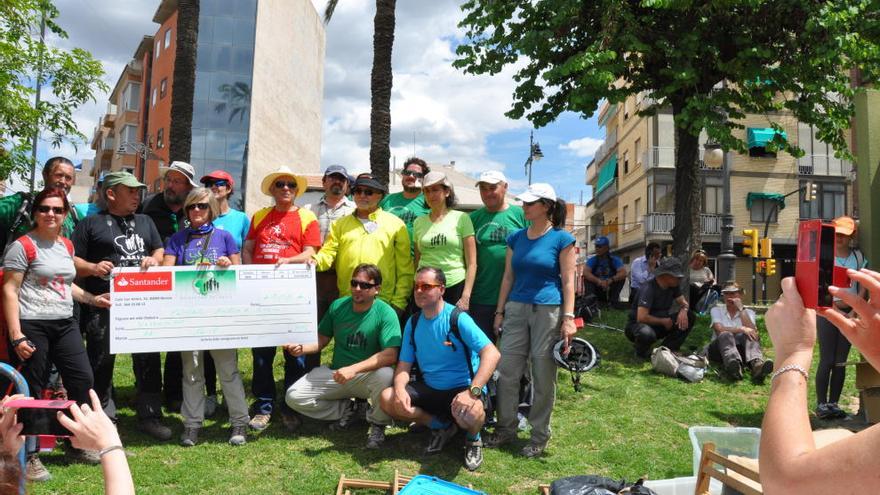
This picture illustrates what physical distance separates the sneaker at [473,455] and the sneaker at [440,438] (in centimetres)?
23

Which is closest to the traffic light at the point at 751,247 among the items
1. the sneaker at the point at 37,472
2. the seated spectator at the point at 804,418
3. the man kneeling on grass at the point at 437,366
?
the man kneeling on grass at the point at 437,366

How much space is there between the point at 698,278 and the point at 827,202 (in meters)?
33.4

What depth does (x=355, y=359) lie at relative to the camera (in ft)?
20.0

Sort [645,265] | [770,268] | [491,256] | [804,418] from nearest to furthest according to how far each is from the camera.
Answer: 1. [804,418]
2. [491,256]
3. [645,265]
4. [770,268]

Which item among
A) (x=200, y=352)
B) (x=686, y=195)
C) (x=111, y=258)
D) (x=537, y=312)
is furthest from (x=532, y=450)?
(x=686, y=195)

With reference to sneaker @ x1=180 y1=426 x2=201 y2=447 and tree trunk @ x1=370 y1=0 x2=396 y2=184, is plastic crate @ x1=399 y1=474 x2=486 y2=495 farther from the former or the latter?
tree trunk @ x1=370 y1=0 x2=396 y2=184

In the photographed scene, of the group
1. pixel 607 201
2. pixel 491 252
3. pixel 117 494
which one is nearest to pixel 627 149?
pixel 607 201

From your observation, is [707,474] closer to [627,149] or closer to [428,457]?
[428,457]

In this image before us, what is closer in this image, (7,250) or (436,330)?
(7,250)

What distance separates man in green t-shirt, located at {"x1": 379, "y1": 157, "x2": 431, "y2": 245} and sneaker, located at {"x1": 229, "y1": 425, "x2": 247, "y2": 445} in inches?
106

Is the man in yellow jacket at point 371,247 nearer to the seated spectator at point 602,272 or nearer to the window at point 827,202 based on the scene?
the seated spectator at point 602,272

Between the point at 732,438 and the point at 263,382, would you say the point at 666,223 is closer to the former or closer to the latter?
the point at 732,438

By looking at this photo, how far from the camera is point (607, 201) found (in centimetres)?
5241

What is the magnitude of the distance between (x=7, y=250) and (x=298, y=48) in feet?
144
